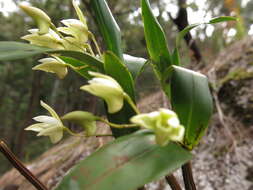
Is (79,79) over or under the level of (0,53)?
under

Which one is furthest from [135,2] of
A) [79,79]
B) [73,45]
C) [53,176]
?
[73,45]

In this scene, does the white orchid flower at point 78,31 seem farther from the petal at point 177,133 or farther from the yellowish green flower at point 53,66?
the petal at point 177,133

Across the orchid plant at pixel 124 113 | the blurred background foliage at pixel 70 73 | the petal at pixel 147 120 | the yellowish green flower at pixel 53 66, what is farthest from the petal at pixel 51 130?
the blurred background foliage at pixel 70 73

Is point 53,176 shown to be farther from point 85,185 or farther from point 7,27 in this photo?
point 7,27

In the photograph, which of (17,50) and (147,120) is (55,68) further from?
(147,120)

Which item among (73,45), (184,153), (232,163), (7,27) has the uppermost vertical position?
(7,27)

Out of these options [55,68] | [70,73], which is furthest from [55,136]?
[70,73]

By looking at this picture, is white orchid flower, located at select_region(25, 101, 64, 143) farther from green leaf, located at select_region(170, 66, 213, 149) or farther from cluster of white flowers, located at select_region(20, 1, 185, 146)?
green leaf, located at select_region(170, 66, 213, 149)
